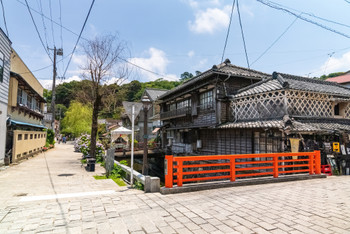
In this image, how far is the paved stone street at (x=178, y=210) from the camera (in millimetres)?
4246

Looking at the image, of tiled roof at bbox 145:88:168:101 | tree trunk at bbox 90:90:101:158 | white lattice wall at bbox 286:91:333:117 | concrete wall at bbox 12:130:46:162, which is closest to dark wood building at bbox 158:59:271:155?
white lattice wall at bbox 286:91:333:117

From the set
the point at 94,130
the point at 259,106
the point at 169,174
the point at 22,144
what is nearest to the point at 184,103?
the point at 259,106

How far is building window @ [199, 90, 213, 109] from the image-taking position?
17.3m

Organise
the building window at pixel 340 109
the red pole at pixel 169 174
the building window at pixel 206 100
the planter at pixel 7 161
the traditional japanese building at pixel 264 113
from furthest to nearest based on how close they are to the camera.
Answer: the building window at pixel 206 100
the building window at pixel 340 109
the planter at pixel 7 161
the traditional japanese building at pixel 264 113
the red pole at pixel 169 174

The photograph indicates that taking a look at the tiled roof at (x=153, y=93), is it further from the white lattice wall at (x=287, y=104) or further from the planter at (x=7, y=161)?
the planter at (x=7, y=161)

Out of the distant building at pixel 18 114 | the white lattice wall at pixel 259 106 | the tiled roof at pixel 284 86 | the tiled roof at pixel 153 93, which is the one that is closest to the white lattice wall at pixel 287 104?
the white lattice wall at pixel 259 106

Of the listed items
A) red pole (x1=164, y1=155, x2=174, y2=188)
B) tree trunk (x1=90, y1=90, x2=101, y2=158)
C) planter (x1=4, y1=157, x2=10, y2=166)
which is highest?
tree trunk (x1=90, y1=90, x2=101, y2=158)

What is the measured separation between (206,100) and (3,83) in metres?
14.8

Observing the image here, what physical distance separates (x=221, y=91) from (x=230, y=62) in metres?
5.14

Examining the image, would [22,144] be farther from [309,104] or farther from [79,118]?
[79,118]

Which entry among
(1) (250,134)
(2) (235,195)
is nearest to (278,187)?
(2) (235,195)

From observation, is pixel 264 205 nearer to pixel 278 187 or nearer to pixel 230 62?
pixel 278 187

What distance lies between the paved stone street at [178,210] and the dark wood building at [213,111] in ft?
23.8

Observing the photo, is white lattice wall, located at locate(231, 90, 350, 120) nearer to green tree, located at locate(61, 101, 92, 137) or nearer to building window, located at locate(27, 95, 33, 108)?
building window, located at locate(27, 95, 33, 108)
